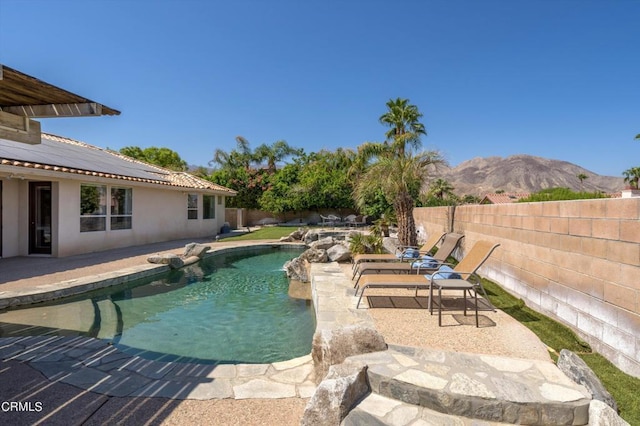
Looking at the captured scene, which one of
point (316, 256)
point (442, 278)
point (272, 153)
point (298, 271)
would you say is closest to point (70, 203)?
point (298, 271)

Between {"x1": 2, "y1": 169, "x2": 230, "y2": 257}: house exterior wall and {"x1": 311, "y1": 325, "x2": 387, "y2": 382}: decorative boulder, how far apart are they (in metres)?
11.6

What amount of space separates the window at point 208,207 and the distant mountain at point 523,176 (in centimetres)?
7840

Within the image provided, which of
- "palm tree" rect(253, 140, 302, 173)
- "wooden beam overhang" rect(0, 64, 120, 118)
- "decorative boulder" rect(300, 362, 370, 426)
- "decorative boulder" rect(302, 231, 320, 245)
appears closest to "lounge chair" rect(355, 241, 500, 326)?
"decorative boulder" rect(300, 362, 370, 426)

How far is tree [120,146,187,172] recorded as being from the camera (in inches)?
1679

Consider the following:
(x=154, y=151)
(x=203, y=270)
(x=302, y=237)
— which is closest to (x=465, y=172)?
(x=154, y=151)

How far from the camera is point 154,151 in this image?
143ft

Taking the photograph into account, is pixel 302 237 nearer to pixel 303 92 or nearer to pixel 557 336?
pixel 303 92

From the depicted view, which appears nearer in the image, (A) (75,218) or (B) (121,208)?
(A) (75,218)

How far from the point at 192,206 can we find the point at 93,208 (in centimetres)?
684

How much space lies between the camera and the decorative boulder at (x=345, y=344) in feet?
11.4

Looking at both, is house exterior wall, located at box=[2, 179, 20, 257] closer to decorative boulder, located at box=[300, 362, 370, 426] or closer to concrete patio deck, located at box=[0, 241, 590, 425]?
concrete patio deck, located at box=[0, 241, 590, 425]

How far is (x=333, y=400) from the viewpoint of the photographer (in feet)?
9.14

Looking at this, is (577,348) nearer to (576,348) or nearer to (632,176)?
(576,348)

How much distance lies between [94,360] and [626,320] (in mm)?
6300
